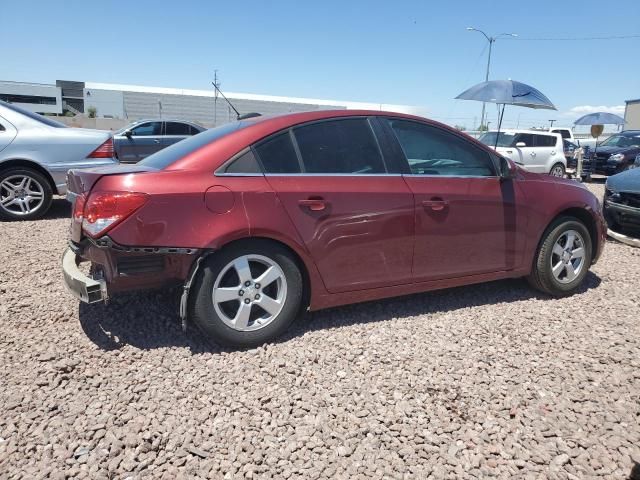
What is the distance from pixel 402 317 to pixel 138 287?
1919 millimetres

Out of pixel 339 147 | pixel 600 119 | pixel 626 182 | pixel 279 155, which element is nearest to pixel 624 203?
pixel 626 182

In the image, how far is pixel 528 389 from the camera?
2.82 meters

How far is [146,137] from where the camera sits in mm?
14023

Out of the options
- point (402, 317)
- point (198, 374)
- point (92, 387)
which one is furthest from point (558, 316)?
point (92, 387)

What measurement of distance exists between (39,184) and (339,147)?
5.21m

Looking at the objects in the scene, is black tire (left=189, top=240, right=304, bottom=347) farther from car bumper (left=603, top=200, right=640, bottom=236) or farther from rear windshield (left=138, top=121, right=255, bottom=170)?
car bumper (left=603, top=200, right=640, bottom=236)

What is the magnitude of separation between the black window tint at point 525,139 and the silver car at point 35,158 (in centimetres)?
1153

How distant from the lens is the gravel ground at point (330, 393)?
7.32ft

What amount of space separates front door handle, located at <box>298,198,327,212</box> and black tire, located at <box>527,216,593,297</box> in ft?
6.88

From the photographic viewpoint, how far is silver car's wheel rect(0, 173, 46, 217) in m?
6.73

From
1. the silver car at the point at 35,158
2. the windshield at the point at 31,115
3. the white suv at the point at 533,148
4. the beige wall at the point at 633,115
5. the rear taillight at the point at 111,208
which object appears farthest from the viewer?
the beige wall at the point at 633,115

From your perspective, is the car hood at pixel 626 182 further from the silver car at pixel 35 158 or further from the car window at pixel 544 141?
the car window at pixel 544 141

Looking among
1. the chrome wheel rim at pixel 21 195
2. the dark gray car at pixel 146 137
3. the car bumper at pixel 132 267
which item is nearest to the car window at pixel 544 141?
the dark gray car at pixel 146 137

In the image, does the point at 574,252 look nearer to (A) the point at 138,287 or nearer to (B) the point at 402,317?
(B) the point at 402,317
